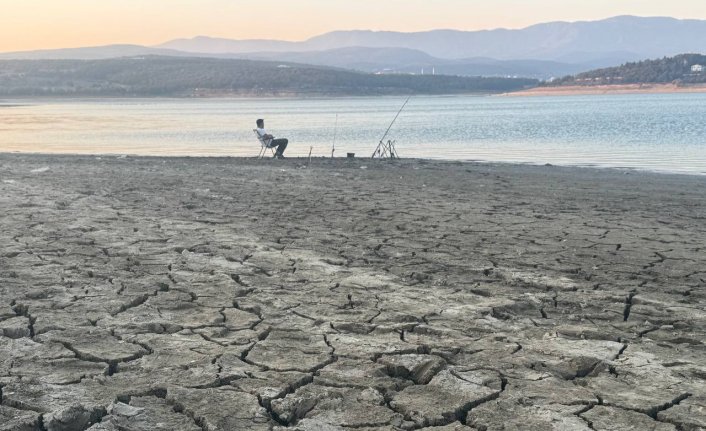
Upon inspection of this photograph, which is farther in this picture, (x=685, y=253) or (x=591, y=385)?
(x=685, y=253)

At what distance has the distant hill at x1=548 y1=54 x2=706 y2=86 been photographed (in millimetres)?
92875

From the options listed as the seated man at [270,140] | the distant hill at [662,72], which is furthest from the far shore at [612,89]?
the seated man at [270,140]

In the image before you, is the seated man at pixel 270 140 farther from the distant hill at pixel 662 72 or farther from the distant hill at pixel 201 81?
the distant hill at pixel 662 72

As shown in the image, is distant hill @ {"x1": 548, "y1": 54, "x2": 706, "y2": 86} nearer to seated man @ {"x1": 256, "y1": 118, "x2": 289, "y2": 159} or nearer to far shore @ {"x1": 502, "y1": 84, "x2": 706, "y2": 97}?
far shore @ {"x1": 502, "y1": 84, "x2": 706, "y2": 97}

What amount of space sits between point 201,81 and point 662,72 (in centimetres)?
5598

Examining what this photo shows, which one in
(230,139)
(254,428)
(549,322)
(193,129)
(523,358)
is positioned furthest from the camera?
(193,129)

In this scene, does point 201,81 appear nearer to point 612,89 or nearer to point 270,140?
point 612,89

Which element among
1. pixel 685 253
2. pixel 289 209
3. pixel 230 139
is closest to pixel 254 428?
pixel 685 253

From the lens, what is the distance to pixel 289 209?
972 cm

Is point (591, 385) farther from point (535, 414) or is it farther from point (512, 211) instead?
point (512, 211)

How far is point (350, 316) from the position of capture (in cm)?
498

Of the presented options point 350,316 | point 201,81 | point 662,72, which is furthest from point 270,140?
point 201,81

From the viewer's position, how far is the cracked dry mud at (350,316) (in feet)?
11.8

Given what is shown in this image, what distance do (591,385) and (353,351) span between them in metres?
1.18
